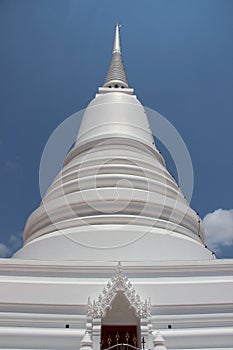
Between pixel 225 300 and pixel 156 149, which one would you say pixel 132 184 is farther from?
pixel 225 300

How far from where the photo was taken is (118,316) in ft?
30.4

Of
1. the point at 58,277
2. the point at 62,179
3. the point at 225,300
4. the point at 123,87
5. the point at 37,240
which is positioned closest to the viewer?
the point at 225,300

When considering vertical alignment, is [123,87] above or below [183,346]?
above

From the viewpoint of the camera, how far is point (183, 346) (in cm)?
886

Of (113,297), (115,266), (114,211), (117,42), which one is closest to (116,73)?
(117,42)

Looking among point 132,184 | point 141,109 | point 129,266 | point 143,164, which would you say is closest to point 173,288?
point 129,266

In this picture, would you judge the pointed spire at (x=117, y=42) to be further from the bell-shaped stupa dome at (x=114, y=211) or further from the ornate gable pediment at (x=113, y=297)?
the ornate gable pediment at (x=113, y=297)

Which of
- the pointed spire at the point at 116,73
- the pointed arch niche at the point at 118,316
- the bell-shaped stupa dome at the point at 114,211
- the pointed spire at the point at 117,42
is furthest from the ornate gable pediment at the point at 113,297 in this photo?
the pointed spire at the point at 117,42

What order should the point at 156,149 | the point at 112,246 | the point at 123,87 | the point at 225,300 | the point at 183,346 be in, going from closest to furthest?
1. the point at 183,346
2. the point at 225,300
3. the point at 112,246
4. the point at 156,149
5. the point at 123,87

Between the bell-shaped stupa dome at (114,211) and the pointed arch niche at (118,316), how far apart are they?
2095mm

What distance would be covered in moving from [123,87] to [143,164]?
320 inches

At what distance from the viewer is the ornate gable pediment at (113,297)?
882 cm

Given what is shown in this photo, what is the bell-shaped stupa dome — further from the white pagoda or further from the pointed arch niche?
the pointed arch niche

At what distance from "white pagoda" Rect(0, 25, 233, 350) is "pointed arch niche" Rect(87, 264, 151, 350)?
2 cm
